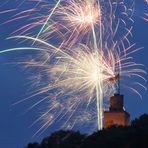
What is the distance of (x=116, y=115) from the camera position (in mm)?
60031

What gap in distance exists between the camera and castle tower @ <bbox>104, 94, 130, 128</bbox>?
59719 mm

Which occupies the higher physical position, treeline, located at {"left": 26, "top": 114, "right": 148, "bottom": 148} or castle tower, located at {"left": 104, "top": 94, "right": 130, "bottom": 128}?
castle tower, located at {"left": 104, "top": 94, "right": 130, "bottom": 128}

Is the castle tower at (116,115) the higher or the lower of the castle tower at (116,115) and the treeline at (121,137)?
the higher

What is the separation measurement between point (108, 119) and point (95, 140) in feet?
28.7

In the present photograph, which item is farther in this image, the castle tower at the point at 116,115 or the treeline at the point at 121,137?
the castle tower at the point at 116,115

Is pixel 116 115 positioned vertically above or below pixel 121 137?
above

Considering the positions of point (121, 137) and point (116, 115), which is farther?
point (116, 115)

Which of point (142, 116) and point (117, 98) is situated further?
point (117, 98)

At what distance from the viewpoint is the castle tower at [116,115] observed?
59.7 metres

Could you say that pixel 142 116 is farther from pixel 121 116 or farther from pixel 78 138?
pixel 78 138

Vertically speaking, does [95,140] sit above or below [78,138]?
below

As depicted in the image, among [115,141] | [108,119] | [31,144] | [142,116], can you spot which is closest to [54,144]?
[31,144]

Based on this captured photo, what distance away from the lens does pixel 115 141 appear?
4894cm

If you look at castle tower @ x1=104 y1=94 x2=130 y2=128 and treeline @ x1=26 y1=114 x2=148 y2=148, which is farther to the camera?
castle tower @ x1=104 y1=94 x2=130 y2=128
